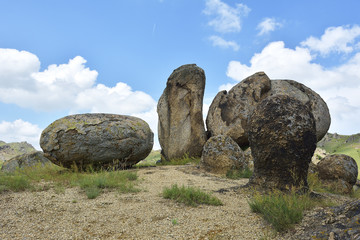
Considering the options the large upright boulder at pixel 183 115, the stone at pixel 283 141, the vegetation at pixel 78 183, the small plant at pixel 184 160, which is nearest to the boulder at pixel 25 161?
the large upright boulder at pixel 183 115

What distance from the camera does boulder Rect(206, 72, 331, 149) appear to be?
14727 mm

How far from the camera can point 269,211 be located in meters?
4.70

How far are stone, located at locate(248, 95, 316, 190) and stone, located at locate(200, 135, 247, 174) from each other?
3.44 m

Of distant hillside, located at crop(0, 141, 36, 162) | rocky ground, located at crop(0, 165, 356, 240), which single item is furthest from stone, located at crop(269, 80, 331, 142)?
distant hillside, located at crop(0, 141, 36, 162)

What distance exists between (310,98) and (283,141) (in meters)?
10.9

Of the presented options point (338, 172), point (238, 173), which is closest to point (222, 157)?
point (238, 173)

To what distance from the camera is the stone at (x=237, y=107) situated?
48.0 feet

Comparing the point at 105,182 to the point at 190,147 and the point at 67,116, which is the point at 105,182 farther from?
the point at 190,147

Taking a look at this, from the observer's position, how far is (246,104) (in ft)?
49.2

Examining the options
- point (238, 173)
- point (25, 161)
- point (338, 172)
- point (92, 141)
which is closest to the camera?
point (238, 173)

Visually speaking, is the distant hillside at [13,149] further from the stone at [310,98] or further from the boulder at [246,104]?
the stone at [310,98]

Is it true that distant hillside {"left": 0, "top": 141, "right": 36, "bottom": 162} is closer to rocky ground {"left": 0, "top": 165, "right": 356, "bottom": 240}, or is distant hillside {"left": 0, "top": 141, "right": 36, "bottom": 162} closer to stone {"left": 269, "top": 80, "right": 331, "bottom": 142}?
stone {"left": 269, "top": 80, "right": 331, "bottom": 142}

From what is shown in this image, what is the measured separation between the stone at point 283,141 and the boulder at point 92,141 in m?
5.82

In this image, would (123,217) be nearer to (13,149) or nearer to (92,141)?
(92,141)
